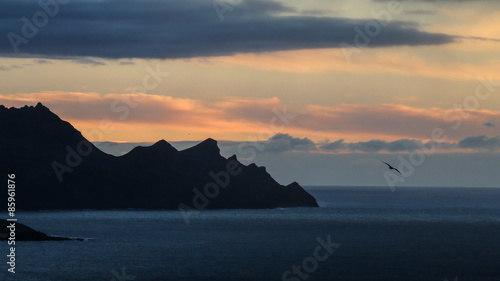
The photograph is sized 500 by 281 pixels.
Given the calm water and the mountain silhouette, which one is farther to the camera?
the mountain silhouette

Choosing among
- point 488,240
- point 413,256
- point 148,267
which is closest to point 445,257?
point 413,256

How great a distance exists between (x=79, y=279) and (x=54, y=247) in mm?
33875

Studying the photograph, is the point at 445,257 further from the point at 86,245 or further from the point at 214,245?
the point at 86,245

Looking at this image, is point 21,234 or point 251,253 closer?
point 251,253

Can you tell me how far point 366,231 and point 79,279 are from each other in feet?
307

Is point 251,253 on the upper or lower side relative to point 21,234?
lower

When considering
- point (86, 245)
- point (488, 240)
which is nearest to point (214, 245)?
point (86, 245)

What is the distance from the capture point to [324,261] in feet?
342

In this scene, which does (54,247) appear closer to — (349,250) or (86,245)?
(86,245)

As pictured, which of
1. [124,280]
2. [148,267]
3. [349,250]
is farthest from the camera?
[349,250]

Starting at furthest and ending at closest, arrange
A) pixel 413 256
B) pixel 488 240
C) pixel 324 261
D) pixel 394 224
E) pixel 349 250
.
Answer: pixel 394 224, pixel 488 240, pixel 349 250, pixel 413 256, pixel 324 261

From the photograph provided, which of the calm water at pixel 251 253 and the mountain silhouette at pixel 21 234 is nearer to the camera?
the calm water at pixel 251 253

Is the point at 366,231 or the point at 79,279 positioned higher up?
the point at 366,231

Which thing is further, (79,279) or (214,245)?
(214,245)
